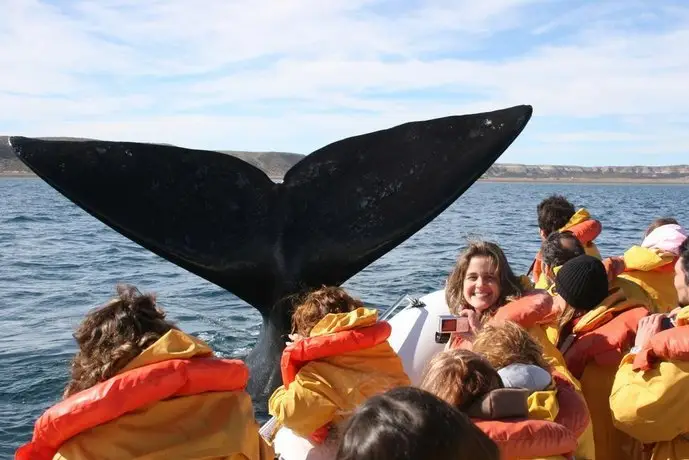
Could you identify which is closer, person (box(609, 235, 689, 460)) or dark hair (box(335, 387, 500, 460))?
dark hair (box(335, 387, 500, 460))

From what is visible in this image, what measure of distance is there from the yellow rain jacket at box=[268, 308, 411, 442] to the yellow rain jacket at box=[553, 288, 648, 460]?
1.33 m

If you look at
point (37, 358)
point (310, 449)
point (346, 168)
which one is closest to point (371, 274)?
point (37, 358)

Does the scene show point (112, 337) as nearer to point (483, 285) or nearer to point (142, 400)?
point (142, 400)

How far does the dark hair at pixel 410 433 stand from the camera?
1.52 metres

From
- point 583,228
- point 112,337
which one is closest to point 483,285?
point 112,337

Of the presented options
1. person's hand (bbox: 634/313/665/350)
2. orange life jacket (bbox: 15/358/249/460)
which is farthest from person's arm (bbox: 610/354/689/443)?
orange life jacket (bbox: 15/358/249/460)

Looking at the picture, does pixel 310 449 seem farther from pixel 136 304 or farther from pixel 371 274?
pixel 371 274

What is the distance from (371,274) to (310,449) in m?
12.3

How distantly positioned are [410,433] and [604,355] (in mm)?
3118

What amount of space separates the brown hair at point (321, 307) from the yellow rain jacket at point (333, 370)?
0.80 ft

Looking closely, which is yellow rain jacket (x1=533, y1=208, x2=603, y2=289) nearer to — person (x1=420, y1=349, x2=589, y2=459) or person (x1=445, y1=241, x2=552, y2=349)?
person (x1=445, y1=241, x2=552, y2=349)

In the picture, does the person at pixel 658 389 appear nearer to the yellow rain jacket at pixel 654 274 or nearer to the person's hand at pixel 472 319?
the person's hand at pixel 472 319

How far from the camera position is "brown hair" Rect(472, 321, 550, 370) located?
307 centimetres

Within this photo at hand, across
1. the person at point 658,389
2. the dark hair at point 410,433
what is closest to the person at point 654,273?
the person at point 658,389
